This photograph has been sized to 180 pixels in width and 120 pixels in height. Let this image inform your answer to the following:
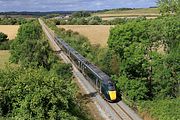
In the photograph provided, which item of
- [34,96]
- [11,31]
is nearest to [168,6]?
[34,96]

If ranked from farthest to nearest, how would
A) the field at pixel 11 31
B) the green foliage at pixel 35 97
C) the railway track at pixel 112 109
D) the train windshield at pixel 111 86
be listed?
1. the field at pixel 11 31
2. the train windshield at pixel 111 86
3. the railway track at pixel 112 109
4. the green foliage at pixel 35 97

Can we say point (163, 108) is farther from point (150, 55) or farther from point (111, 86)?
point (111, 86)

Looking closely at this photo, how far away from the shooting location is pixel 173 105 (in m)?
40.3

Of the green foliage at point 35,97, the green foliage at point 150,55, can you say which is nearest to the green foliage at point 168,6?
the green foliage at point 150,55

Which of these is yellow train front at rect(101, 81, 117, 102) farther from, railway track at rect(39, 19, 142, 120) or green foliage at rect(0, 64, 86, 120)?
green foliage at rect(0, 64, 86, 120)

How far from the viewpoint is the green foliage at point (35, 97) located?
28344 millimetres

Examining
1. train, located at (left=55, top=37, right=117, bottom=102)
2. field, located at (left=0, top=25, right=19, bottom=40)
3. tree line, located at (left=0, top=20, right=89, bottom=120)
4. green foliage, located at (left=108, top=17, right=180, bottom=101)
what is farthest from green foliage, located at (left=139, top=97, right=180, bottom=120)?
field, located at (left=0, top=25, right=19, bottom=40)

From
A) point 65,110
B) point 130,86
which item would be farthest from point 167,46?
point 65,110

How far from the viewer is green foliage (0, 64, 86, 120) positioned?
93.0 feet

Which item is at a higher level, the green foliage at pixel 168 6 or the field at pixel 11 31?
the green foliage at pixel 168 6

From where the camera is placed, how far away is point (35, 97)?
28.2 m

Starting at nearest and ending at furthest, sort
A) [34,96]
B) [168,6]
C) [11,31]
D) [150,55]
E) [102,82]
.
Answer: [34,96], [150,55], [102,82], [168,6], [11,31]

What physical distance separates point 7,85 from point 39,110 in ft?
12.3

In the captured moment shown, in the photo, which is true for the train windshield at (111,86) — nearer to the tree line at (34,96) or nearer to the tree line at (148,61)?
the tree line at (148,61)
